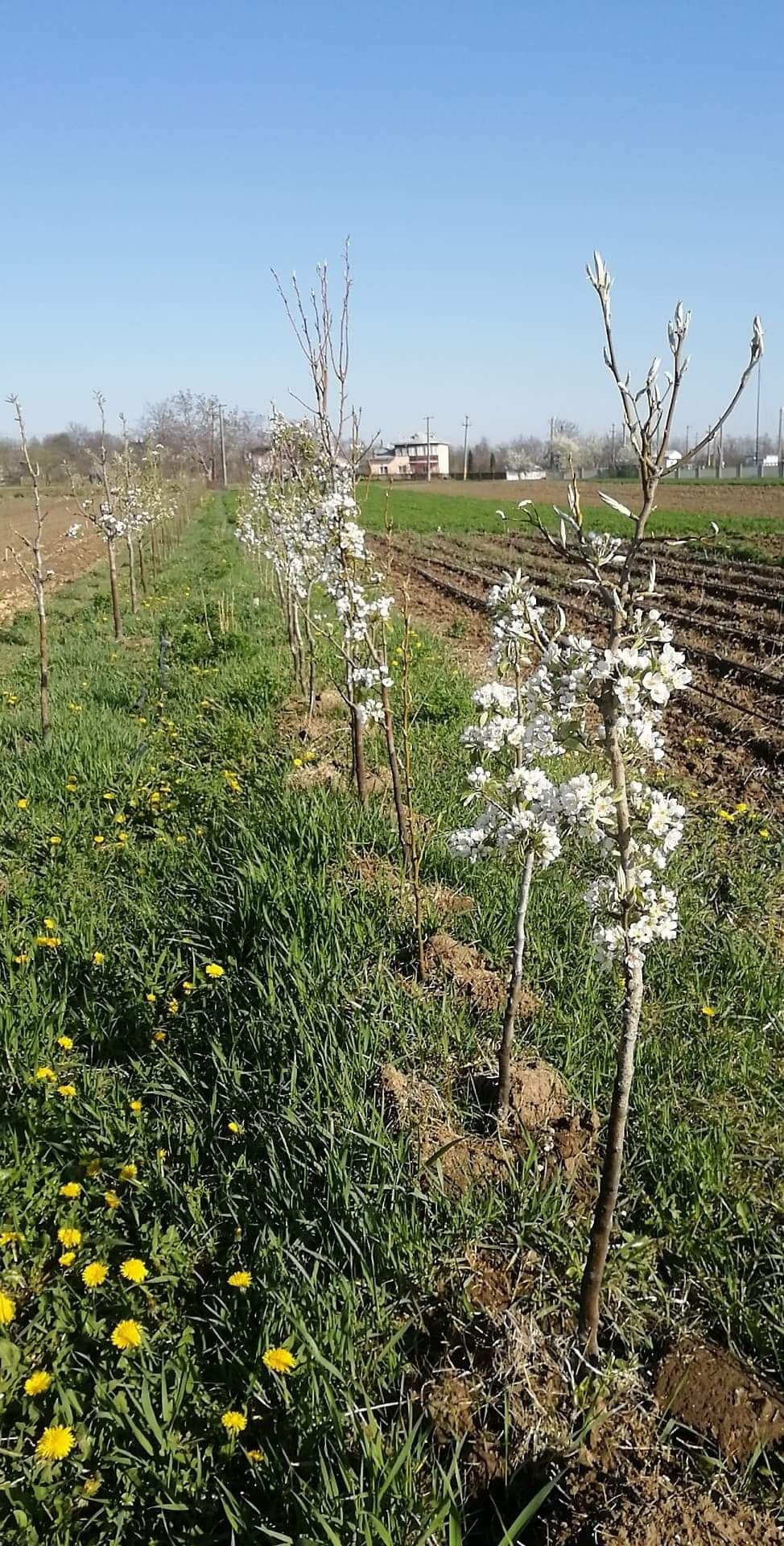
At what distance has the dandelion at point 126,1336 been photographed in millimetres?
2455

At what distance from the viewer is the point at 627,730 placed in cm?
217

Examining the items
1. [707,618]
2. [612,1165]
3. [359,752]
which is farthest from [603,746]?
[707,618]

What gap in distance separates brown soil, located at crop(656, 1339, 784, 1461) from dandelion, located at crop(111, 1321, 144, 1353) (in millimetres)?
1365

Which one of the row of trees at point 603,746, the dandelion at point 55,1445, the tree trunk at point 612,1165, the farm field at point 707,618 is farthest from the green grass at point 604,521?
the dandelion at point 55,1445

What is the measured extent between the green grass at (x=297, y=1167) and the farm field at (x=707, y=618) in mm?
1743

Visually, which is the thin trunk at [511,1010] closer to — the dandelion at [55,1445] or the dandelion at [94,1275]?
the dandelion at [94,1275]

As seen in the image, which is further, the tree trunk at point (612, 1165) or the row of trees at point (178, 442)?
the row of trees at point (178, 442)

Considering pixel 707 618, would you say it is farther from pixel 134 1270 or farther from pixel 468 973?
pixel 134 1270

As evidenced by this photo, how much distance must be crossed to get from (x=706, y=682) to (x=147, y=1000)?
730 cm

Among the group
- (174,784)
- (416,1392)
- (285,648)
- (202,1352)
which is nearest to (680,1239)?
(416,1392)

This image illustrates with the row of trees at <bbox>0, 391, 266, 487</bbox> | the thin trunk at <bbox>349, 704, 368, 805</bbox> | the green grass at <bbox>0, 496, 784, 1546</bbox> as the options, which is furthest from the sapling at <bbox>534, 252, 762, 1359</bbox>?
the row of trees at <bbox>0, 391, 266, 487</bbox>

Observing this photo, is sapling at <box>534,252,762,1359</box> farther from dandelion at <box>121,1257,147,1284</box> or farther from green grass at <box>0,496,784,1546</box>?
dandelion at <box>121,1257,147,1284</box>

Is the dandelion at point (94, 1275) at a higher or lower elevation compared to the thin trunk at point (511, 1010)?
lower

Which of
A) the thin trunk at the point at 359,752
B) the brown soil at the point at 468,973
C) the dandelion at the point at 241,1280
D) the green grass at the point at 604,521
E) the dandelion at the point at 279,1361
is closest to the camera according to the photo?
the dandelion at the point at 279,1361
